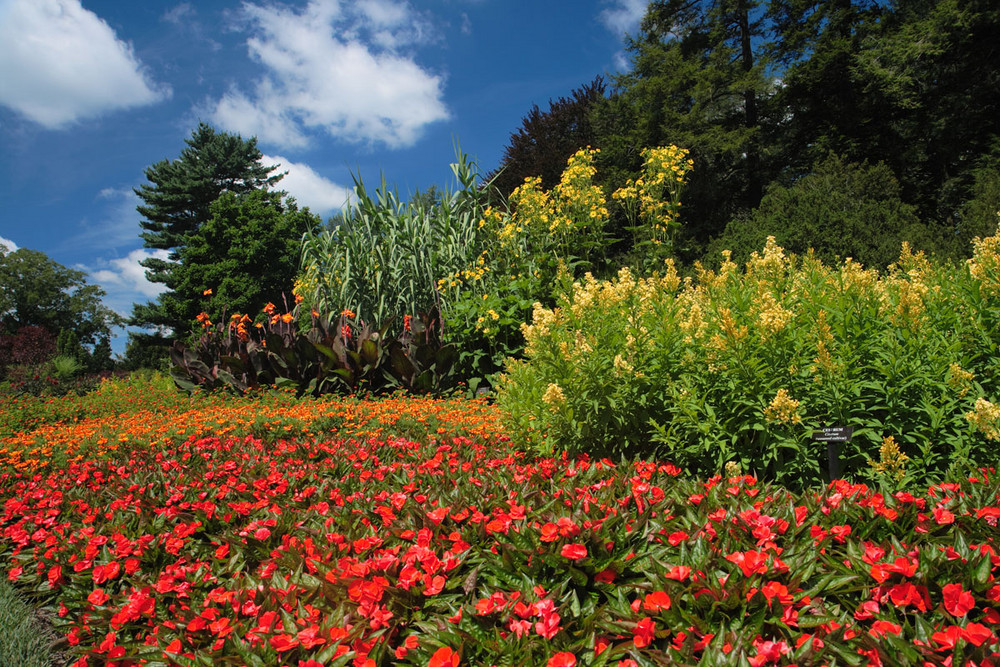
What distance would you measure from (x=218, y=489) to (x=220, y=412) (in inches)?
112

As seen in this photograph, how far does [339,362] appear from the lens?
705 centimetres

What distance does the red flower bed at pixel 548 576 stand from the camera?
1.44 metres

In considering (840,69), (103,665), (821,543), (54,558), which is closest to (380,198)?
(54,558)

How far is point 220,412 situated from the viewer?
5598mm

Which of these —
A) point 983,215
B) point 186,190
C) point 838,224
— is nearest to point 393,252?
point 838,224

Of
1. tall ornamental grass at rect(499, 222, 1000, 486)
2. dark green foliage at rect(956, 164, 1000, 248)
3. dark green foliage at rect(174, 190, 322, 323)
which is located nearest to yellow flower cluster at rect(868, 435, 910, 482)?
tall ornamental grass at rect(499, 222, 1000, 486)

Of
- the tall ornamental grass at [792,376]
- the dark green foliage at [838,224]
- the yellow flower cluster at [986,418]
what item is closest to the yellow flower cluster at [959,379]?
the tall ornamental grass at [792,376]

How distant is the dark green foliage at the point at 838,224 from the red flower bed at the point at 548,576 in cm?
857

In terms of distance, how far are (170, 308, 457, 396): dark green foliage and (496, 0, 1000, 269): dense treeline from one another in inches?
380

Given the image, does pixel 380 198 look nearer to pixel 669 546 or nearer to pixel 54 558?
pixel 54 558

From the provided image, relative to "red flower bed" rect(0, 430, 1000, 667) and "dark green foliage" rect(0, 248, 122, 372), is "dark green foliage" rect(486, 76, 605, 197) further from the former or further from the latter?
"dark green foliage" rect(0, 248, 122, 372)

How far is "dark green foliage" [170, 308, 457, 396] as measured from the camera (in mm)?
6961

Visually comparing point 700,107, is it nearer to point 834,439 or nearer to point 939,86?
point 939,86

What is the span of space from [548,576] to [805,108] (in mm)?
22162
